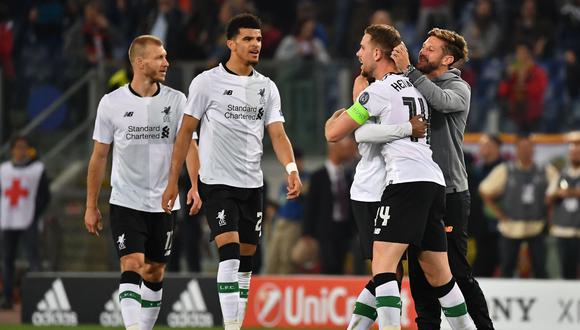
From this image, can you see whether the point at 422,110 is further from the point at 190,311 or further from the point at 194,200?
the point at 190,311

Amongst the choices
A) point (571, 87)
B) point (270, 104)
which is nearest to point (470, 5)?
point (571, 87)

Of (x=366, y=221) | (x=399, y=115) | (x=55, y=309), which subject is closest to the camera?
(x=399, y=115)

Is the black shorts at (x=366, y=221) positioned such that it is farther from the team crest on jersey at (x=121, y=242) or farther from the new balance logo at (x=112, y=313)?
the new balance logo at (x=112, y=313)

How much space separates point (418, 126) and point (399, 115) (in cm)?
16

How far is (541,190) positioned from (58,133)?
24.2 ft

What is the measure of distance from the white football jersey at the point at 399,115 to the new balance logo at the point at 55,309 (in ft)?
25.3

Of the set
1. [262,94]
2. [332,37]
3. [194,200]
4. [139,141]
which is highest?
[332,37]

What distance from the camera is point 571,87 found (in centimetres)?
2153

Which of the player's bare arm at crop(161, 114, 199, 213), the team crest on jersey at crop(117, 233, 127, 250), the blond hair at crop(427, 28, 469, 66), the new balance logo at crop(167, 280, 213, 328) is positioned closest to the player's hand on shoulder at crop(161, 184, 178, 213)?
the player's bare arm at crop(161, 114, 199, 213)

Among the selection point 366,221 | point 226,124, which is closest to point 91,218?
point 226,124

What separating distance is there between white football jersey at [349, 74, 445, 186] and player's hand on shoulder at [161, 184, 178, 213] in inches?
74.8

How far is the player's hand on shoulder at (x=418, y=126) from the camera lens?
10.7 m

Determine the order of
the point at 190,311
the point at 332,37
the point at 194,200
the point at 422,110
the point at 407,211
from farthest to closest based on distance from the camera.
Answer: the point at 332,37 < the point at 190,311 < the point at 194,200 < the point at 422,110 < the point at 407,211

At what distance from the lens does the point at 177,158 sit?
1188cm
